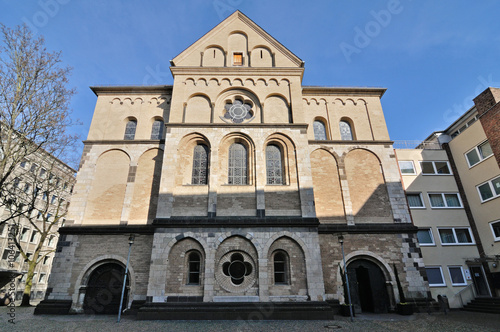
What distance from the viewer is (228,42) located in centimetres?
2064

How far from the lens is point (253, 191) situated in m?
15.5

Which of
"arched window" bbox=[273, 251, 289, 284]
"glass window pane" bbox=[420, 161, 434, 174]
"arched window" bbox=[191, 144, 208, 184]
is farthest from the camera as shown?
"glass window pane" bbox=[420, 161, 434, 174]

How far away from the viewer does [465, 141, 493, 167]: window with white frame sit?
19.3 metres

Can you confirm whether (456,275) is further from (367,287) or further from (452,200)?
(367,287)

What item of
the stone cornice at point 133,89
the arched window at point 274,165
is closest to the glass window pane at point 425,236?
the arched window at point 274,165

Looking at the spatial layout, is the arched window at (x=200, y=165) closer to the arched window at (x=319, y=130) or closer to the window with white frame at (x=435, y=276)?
the arched window at (x=319, y=130)

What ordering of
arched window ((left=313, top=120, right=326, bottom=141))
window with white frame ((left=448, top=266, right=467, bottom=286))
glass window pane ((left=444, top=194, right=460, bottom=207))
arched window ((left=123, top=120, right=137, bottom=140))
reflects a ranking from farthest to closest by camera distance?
1. glass window pane ((left=444, top=194, right=460, bottom=207))
2. arched window ((left=313, top=120, right=326, bottom=141))
3. arched window ((left=123, top=120, right=137, bottom=140))
4. window with white frame ((left=448, top=266, right=467, bottom=286))

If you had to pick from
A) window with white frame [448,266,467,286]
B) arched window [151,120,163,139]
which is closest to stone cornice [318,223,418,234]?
window with white frame [448,266,467,286]

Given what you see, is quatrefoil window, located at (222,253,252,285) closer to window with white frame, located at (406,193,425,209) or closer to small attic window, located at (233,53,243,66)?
window with white frame, located at (406,193,425,209)

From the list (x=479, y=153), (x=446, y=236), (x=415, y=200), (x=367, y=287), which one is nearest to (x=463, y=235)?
(x=446, y=236)

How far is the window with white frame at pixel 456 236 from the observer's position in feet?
62.1

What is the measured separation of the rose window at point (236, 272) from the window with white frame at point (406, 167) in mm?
13913

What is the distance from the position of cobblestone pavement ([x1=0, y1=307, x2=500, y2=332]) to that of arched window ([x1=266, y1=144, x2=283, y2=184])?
7292 mm

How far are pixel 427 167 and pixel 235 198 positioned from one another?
1550 centimetres
